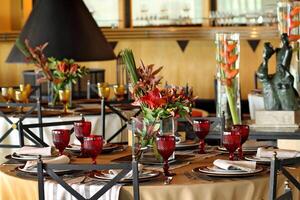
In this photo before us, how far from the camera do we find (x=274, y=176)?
10.7ft

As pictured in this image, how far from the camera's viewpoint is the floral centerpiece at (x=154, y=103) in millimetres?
3938

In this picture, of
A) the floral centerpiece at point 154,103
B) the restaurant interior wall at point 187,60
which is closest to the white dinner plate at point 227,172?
the floral centerpiece at point 154,103

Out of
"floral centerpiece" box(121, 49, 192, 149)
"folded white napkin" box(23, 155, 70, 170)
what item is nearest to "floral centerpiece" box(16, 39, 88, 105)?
"floral centerpiece" box(121, 49, 192, 149)

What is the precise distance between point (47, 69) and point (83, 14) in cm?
171

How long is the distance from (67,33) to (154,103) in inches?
190

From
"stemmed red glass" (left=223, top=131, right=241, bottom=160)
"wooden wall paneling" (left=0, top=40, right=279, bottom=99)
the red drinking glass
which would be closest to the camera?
the red drinking glass

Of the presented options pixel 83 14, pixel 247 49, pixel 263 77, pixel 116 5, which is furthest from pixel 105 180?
pixel 116 5

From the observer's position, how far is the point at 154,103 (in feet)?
13.0

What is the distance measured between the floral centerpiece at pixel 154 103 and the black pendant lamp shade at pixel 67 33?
180 inches

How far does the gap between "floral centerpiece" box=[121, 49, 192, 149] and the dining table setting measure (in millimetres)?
136

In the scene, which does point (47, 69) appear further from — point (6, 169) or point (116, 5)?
point (116, 5)

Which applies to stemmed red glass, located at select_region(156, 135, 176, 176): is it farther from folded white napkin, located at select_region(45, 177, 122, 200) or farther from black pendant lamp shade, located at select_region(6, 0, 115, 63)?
black pendant lamp shade, located at select_region(6, 0, 115, 63)

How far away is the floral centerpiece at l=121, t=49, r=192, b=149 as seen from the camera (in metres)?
3.94

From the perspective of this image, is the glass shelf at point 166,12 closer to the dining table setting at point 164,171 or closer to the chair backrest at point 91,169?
the dining table setting at point 164,171
